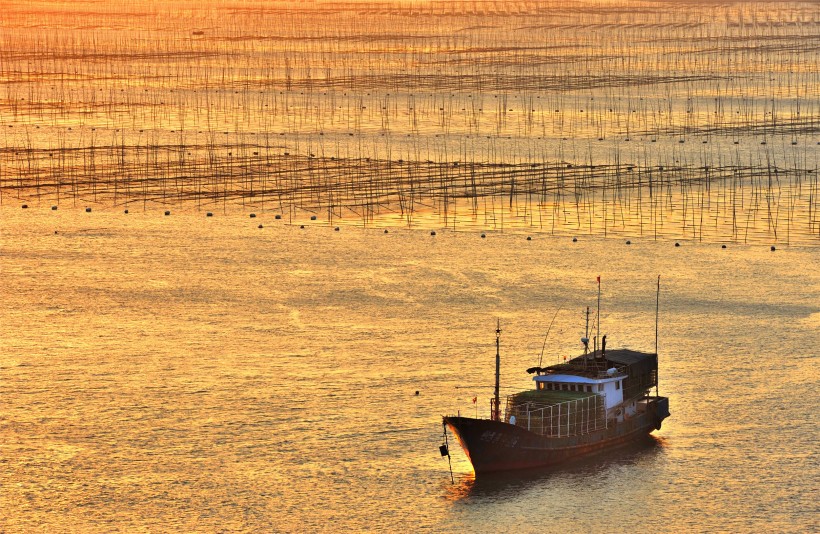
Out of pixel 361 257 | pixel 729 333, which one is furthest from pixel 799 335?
pixel 361 257

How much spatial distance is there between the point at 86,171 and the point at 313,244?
83.2 feet

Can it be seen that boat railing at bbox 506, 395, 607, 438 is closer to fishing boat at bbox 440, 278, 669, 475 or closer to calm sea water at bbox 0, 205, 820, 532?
fishing boat at bbox 440, 278, 669, 475

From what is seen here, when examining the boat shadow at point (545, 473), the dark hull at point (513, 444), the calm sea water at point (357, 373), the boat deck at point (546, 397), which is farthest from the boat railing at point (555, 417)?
the calm sea water at point (357, 373)

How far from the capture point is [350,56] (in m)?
180

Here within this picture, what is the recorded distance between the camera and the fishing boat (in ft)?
155

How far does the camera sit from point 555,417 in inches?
1913

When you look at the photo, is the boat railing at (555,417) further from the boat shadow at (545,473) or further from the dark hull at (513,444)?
the boat shadow at (545,473)

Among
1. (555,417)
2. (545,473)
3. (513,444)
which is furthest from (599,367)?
(513,444)

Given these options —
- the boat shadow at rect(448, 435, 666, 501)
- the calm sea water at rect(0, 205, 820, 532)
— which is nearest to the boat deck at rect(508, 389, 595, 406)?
the boat shadow at rect(448, 435, 666, 501)

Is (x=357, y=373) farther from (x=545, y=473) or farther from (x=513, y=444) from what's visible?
(x=513, y=444)

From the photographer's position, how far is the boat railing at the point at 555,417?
48562mm

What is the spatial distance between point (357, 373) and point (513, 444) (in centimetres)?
1158

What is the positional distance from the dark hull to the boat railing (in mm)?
324

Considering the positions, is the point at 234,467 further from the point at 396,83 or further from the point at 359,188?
the point at 396,83
